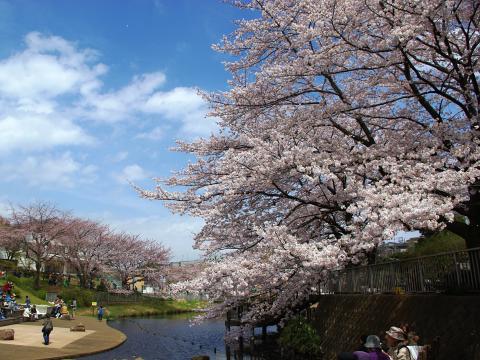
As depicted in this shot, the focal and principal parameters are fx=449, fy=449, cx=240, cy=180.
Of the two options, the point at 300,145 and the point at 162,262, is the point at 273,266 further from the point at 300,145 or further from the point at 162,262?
the point at 162,262

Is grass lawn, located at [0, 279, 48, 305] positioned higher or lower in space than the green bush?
higher

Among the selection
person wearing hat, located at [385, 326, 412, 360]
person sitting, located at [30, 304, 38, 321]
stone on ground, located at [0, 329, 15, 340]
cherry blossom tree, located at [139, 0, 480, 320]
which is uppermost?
cherry blossom tree, located at [139, 0, 480, 320]

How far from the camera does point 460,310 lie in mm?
8844

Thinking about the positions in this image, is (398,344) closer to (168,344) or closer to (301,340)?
(301,340)

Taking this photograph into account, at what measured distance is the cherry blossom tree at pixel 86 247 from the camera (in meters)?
52.8

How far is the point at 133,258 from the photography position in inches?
2394

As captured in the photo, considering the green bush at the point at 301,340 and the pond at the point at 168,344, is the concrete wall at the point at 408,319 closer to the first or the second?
the green bush at the point at 301,340

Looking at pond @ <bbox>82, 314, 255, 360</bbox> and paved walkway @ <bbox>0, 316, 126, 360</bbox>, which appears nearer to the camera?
paved walkway @ <bbox>0, 316, 126, 360</bbox>

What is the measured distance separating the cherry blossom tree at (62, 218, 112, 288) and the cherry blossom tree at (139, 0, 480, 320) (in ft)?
135

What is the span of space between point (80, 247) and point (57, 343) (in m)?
34.1

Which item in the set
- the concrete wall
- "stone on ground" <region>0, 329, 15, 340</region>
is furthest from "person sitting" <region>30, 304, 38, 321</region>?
the concrete wall

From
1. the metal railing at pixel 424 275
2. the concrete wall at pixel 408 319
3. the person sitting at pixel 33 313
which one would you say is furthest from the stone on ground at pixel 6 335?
the metal railing at pixel 424 275

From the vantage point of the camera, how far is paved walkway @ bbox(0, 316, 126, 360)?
Result: 686 inches

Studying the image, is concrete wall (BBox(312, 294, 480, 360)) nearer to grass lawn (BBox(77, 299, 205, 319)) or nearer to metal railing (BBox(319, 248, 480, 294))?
metal railing (BBox(319, 248, 480, 294))
